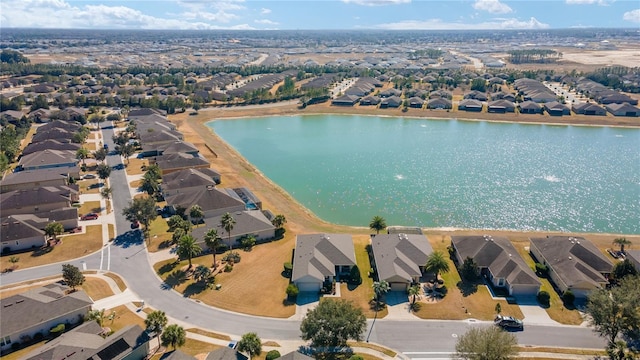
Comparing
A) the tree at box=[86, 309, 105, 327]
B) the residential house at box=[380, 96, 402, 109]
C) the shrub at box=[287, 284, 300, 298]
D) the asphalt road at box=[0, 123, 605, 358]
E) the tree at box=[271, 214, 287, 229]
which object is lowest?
the asphalt road at box=[0, 123, 605, 358]

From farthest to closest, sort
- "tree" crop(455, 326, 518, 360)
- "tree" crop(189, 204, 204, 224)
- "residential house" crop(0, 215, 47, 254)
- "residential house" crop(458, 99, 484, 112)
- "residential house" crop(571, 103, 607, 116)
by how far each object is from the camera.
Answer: "residential house" crop(458, 99, 484, 112), "residential house" crop(571, 103, 607, 116), "tree" crop(189, 204, 204, 224), "residential house" crop(0, 215, 47, 254), "tree" crop(455, 326, 518, 360)

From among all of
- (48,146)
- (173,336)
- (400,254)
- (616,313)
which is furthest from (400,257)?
(48,146)

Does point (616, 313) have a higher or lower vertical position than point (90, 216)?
higher

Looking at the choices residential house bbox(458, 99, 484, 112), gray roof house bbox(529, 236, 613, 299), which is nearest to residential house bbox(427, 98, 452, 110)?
residential house bbox(458, 99, 484, 112)

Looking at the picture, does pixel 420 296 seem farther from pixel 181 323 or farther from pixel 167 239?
pixel 167 239

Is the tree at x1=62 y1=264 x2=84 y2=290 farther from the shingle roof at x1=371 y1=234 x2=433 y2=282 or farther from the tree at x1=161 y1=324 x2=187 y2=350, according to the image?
the shingle roof at x1=371 y1=234 x2=433 y2=282

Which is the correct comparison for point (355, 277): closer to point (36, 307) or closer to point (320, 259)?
point (320, 259)

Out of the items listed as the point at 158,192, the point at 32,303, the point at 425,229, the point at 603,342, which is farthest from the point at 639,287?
the point at 158,192

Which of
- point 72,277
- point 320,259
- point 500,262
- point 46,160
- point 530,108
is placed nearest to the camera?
point 72,277
